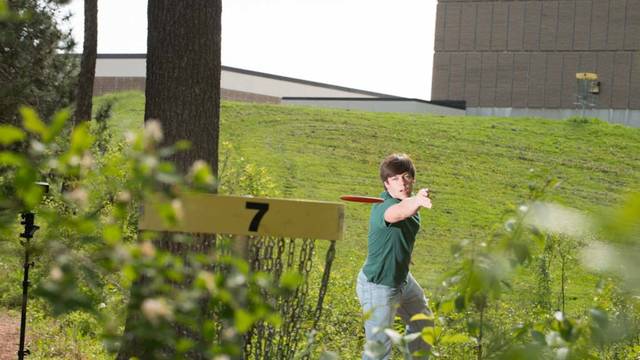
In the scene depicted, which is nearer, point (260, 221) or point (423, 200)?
point (260, 221)

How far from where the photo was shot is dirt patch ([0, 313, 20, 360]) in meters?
8.77

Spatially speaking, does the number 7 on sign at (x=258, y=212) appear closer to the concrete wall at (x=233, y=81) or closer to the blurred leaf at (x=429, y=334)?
the blurred leaf at (x=429, y=334)

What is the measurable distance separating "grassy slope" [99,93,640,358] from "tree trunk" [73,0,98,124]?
3477mm

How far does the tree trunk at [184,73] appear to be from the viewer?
602cm

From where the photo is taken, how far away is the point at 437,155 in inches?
1137

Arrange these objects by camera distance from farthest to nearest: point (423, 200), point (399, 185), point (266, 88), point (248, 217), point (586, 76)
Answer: point (586, 76), point (266, 88), point (399, 185), point (423, 200), point (248, 217)

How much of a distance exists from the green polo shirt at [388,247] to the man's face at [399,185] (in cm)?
9

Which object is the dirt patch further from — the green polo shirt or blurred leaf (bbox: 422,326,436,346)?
blurred leaf (bbox: 422,326,436,346)

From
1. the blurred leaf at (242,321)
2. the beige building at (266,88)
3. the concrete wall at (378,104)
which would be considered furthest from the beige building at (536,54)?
the blurred leaf at (242,321)

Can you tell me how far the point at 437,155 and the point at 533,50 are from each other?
1855cm

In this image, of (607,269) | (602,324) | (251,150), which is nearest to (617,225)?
(607,269)

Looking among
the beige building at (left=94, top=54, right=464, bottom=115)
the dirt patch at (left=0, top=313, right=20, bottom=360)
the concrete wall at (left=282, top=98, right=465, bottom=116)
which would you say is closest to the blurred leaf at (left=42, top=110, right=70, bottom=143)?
the dirt patch at (left=0, top=313, right=20, bottom=360)

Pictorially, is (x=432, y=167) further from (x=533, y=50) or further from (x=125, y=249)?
(x=125, y=249)

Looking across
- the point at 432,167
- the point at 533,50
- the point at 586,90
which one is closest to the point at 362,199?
the point at 432,167
